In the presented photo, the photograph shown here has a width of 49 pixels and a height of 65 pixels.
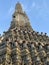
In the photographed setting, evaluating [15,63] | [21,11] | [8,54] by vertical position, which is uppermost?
[21,11]

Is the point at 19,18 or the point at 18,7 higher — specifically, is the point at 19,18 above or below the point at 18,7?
below

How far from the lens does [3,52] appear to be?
46375 mm

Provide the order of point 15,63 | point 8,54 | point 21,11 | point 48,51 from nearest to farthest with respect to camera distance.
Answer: point 15,63 → point 8,54 → point 48,51 → point 21,11

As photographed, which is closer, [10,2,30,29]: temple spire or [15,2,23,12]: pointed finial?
[10,2,30,29]: temple spire

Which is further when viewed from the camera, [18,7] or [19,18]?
[18,7]

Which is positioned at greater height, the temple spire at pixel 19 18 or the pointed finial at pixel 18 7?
the pointed finial at pixel 18 7

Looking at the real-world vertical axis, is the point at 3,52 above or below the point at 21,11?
below

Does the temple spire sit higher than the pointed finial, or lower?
lower

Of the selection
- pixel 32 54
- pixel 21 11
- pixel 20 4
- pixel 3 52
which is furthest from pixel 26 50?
pixel 20 4

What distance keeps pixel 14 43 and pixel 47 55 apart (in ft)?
24.8

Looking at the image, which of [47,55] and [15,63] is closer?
[15,63]

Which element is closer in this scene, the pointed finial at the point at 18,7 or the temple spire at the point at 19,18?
the temple spire at the point at 19,18

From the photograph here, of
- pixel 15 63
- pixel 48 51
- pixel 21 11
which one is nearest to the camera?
pixel 15 63

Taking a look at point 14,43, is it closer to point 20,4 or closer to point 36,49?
point 36,49
